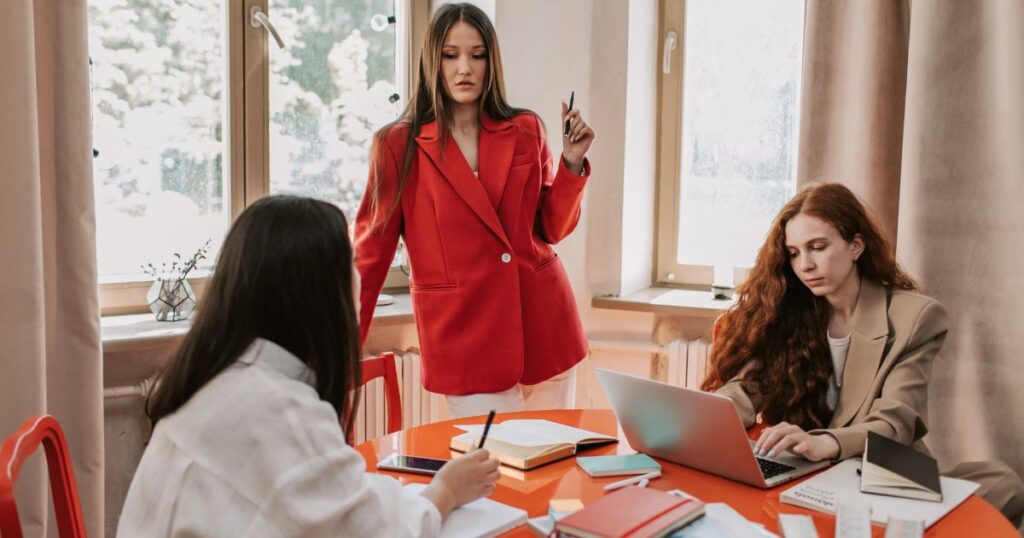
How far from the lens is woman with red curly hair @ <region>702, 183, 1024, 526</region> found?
173 cm

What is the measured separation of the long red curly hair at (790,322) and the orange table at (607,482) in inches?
14.4

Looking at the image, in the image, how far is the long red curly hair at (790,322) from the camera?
6.02ft

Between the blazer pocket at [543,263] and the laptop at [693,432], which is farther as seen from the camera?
the blazer pocket at [543,263]

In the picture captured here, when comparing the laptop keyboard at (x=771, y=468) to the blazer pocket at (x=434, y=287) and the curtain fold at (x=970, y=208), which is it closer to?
the blazer pocket at (x=434, y=287)

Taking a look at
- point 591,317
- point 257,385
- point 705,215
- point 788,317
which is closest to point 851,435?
point 788,317

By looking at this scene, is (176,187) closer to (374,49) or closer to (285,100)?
(285,100)

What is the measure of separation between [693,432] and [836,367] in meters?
0.60

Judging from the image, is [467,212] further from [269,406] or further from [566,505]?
[269,406]

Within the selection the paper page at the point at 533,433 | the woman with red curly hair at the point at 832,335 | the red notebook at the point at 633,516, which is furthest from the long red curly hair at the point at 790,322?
the red notebook at the point at 633,516

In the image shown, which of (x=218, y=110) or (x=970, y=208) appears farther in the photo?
(x=218, y=110)

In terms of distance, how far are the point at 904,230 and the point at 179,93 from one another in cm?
210

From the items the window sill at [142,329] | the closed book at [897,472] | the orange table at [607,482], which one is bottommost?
the orange table at [607,482]

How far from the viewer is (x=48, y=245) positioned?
1.99 metres

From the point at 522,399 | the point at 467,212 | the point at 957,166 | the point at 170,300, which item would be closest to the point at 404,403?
the point at 522,399
